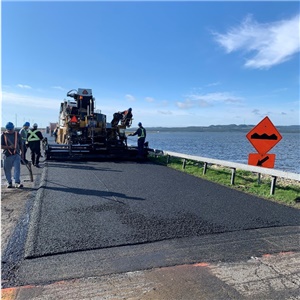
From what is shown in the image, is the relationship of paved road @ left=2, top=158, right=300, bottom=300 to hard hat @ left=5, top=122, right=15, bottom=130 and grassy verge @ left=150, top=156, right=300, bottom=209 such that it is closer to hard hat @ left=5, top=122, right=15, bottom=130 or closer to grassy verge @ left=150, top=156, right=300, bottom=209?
grassy verge @ left=150, top=156, right=300, bottom=209

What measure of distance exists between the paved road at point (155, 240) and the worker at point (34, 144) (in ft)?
18.8

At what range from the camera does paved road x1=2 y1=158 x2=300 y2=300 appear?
10.5 feet

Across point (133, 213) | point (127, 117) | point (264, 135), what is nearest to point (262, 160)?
point (264, 135)

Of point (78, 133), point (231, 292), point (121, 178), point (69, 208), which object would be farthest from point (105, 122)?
point (231, 292)

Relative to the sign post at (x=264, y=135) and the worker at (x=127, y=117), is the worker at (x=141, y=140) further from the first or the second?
the sign post at (x=264, y=135)

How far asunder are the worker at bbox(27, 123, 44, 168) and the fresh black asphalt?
181 inches

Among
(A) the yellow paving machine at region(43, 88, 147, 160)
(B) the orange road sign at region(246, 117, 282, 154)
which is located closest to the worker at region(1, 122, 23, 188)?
(A) the yellow paving machine at region(43, 88, 147, 160)

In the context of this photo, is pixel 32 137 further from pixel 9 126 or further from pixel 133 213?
pixel 133 213

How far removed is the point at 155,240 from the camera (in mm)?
4316

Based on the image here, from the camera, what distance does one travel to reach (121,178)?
9.32 meters

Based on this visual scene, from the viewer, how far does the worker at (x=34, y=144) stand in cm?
1277

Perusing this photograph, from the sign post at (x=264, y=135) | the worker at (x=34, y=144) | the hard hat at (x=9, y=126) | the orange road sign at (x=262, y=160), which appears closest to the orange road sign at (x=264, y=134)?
the sign post at (x=264, y=135)

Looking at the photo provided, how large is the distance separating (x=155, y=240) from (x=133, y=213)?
4.28 feet

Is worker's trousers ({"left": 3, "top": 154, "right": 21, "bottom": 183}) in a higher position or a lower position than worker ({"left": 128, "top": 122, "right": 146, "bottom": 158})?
lower
